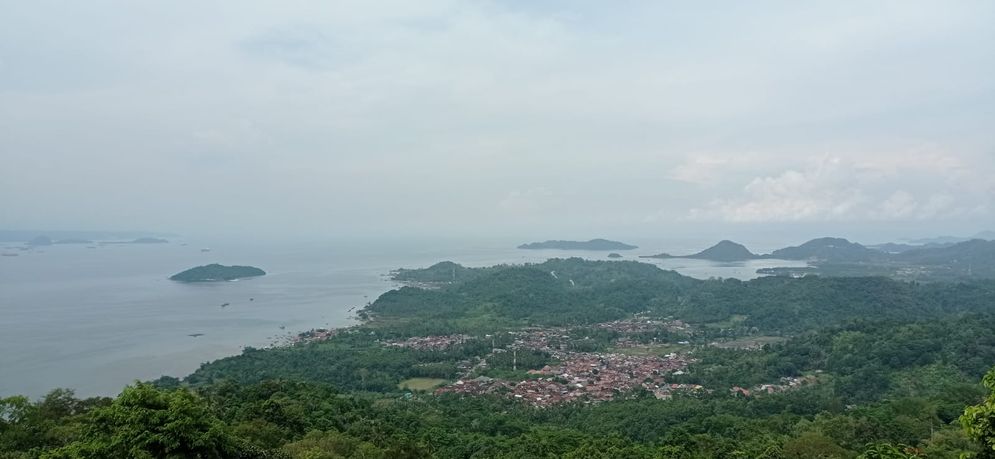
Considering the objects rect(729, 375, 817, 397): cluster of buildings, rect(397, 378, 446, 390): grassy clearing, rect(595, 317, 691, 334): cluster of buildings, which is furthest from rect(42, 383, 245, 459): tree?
rect(595, 317, 691, 334): cluster of buildings

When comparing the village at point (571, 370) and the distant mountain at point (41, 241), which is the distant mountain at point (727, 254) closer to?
the village at point (571, 370)

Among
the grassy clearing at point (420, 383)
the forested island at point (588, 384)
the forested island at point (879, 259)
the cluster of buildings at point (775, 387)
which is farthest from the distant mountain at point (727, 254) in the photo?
the grassy clearing at point (420, 383)

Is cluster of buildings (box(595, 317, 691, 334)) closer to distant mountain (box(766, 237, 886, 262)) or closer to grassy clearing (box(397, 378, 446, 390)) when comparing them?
grassy clearing (box(397, 378, 446, 390))

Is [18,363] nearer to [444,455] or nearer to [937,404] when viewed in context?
[444,455]

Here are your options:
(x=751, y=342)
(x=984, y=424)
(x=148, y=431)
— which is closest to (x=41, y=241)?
(x=751, y=342)

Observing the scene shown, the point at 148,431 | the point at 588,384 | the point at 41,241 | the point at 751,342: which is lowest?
the point at 588,384

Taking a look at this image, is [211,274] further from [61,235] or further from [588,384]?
[61,235]
